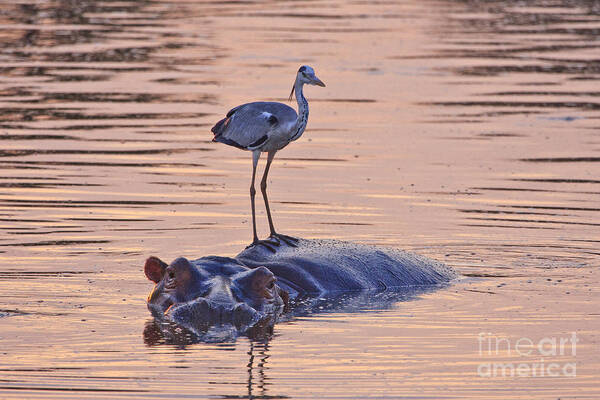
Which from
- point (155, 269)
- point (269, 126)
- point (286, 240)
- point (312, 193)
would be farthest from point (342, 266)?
point (312, 193)

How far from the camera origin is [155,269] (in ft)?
31.8

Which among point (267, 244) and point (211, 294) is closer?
point (211, 294)

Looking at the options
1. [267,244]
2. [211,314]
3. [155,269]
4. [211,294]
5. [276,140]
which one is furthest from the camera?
[276,140]

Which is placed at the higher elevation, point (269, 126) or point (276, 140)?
point (269, 126)

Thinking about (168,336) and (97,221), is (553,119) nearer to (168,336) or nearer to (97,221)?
(97,221)

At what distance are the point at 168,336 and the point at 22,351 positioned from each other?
3.03ft

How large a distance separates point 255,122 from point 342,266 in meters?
1.22

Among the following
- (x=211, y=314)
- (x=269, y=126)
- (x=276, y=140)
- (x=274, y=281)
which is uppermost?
(x=269, y=126)

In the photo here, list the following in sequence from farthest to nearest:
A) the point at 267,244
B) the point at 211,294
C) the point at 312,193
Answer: the point at 312,193 < the point at 267,244 < the point at 211,294

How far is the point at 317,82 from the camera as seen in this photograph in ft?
35.3

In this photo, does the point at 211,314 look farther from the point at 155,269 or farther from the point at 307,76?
the point at 307,76

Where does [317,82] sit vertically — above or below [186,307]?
above

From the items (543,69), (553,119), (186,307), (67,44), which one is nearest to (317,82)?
(186,307)

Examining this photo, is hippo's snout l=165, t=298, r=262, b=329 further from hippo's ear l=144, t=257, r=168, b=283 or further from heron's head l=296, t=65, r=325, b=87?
heron's head l=296, t=65, r=325, b=87
